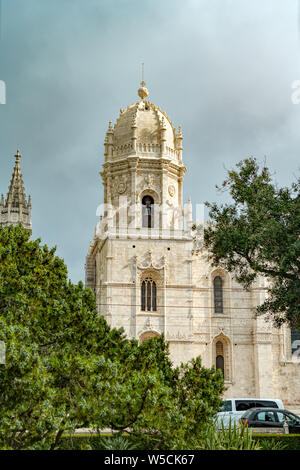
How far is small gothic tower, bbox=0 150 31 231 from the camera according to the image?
125 ft

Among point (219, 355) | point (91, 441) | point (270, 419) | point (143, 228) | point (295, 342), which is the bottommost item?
point (270, 419)

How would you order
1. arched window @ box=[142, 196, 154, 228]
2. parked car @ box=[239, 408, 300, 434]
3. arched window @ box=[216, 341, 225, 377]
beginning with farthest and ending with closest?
arched window @ box=[142, 196, 154, 228] < arched window @ box=[216, 341, 225, 377] < parked car @ box=[239, 408, 300, 434]

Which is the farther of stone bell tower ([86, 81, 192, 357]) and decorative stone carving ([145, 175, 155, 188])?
decorative stone carving ([145, 175, 155, 188])

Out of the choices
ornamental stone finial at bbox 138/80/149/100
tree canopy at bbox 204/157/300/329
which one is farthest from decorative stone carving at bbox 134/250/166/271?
tree canopy at bbox 204/157/300/329

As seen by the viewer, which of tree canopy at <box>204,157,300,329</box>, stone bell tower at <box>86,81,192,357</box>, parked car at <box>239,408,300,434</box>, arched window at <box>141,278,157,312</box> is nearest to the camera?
tree canopy at <box>204,157,300,329</box>

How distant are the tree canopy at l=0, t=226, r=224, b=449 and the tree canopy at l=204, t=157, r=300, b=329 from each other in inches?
185

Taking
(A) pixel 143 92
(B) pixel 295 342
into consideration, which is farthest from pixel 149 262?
(A) pixel 143 92

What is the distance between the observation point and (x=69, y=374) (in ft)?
41.2

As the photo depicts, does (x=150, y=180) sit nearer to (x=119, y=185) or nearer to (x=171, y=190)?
(x=171, y=190)

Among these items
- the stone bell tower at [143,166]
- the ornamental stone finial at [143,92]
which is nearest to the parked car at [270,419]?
the stone bell tower at [143,166]

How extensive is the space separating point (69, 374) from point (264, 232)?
8213 mm

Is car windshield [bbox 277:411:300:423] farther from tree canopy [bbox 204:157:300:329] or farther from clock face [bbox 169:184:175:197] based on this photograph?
clock face [bbox 169:184:175:197]

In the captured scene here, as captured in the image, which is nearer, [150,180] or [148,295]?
[148,295]

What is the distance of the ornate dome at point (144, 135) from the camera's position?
40.4 m
